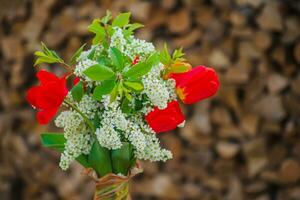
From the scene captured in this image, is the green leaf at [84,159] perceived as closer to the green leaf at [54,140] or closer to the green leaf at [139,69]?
the green leaf at [54,140]

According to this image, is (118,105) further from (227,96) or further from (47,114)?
(227,96)

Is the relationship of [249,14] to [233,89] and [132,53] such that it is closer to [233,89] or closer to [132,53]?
[233,89]

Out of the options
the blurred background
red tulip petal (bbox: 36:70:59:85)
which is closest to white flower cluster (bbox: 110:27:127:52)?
red tulip petal (bbox: 36:70:59:85)

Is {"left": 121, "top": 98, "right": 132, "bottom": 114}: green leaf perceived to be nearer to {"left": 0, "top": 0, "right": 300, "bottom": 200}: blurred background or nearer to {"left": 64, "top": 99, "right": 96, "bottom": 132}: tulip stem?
{"left": 64, "top": 99, "right": 96, "bottom": 132}: tulip stem

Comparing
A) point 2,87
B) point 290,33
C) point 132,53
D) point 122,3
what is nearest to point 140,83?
point 132,53

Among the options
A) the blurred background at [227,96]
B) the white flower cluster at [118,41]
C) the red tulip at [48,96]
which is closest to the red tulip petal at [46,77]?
the red tulip at [48,96]

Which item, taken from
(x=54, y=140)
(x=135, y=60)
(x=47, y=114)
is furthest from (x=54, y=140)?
(x=135, y=60)
